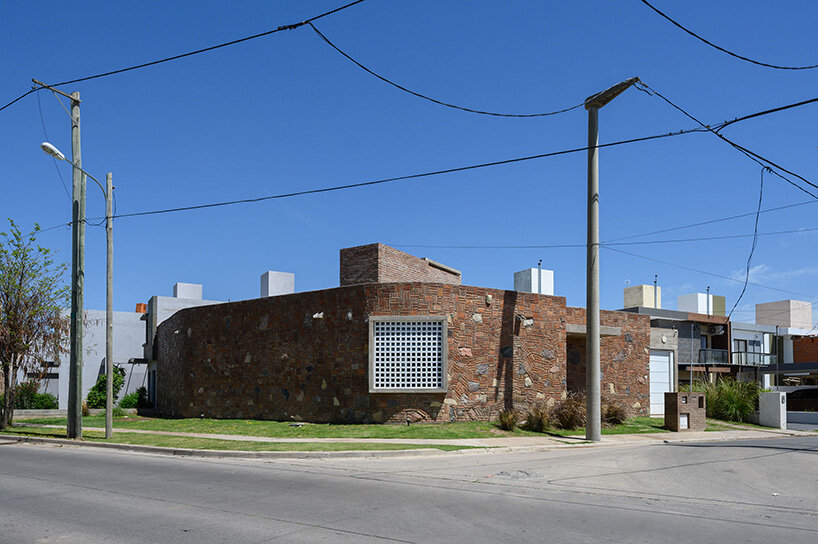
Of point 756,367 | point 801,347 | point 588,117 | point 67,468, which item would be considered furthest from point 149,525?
point 801,347

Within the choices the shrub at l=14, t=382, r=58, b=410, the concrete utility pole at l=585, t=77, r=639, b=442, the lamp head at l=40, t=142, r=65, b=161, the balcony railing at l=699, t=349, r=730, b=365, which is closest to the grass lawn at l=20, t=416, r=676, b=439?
the concrete utility pole at l=585, t=77, r=639, b=442

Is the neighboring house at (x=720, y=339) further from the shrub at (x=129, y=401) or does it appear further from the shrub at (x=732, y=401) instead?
the shrub at (x=129, y=401)

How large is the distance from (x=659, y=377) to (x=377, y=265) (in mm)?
13137

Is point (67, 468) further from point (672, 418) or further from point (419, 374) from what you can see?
point (672, 418)

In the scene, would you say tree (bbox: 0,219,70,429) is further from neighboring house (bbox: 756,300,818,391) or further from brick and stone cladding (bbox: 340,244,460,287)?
neighboring house (bbox: 756,300,818,391)

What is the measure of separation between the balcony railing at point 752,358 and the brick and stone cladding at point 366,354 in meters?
26.5

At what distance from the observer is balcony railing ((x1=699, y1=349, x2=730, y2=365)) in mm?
45188

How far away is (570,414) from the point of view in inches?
802

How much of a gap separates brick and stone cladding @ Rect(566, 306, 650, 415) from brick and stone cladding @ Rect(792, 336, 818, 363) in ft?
110

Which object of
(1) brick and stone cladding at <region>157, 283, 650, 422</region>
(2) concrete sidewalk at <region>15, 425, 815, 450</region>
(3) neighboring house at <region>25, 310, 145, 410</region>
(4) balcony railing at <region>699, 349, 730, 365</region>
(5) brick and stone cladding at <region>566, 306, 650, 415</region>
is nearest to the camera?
(2) concrete sidewalk at <region>15, 425, 815, 450</region>

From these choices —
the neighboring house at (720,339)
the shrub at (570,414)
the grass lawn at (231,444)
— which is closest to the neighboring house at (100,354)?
the grass lawn at (231,444)

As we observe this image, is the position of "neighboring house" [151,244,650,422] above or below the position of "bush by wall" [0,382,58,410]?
above

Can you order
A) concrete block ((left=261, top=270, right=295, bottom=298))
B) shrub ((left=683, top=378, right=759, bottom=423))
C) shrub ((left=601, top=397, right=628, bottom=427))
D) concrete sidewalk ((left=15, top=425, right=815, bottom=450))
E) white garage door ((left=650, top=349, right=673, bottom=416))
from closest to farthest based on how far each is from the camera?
concrete sidewalk ((left=15, top=425, right=815, bottom=450)), shrub ((left=601, top=397, right=628, bottom=427)), shrub ((left=683, top=378, right=759, bottom=423)), white garage door ((left=650, top=349, right=673, bottom=416)), concrete block ((left=261, top=270, right=295, bottom=298))

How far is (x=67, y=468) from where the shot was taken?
13484 millimetres
